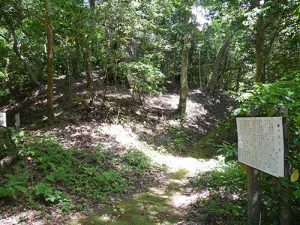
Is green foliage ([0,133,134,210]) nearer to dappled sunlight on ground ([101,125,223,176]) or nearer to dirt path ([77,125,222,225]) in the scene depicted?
dirt path ([77,125,222,225])

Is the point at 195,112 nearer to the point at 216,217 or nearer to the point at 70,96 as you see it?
the point at 70,96

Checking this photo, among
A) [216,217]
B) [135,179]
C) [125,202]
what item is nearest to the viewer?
[216,217]

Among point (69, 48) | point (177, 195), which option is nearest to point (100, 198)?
point (177, 195)

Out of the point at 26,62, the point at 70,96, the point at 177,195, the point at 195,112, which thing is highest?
the point at 26,62

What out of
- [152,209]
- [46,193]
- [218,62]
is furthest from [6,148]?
[218,62]

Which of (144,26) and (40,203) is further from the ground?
(144,26)

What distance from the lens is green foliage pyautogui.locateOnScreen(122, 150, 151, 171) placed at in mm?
9150

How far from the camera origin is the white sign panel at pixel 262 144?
3529mm

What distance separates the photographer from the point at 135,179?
27.1 feet

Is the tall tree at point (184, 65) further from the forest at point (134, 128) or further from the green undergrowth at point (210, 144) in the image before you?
the green undergrowth at point (210, 144)

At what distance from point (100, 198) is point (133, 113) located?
712 centimetres

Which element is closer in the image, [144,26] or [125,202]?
[125,202]

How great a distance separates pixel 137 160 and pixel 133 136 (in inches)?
98.5

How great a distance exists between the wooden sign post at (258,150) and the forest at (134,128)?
3cm
